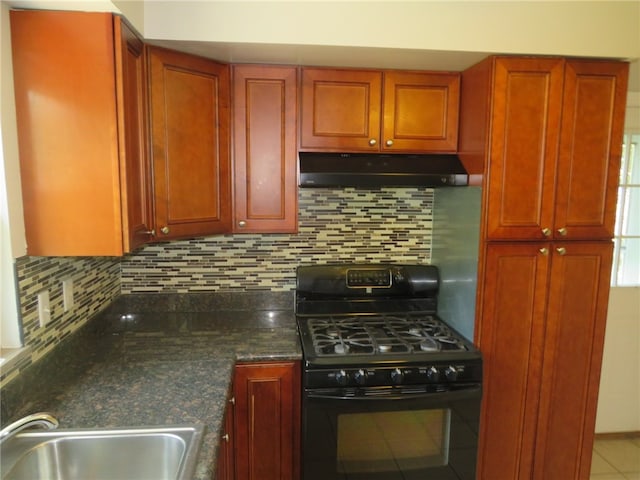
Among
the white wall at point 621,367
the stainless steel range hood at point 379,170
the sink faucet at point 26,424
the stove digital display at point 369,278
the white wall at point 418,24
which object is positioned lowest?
the white wall at point 621,367

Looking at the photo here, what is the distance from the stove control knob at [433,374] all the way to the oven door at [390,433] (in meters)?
0.04

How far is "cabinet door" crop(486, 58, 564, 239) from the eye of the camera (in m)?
1.68

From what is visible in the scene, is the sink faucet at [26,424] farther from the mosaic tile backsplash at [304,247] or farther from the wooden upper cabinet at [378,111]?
the wooden upper cabinet at [378,111]

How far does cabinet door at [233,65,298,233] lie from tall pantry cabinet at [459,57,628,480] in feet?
2.70

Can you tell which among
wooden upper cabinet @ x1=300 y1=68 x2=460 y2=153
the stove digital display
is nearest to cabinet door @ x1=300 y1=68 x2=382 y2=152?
wooden upper cabinet @ x1=300 y1=68 x2=460 y2=153

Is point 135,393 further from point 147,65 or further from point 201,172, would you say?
point 147,65

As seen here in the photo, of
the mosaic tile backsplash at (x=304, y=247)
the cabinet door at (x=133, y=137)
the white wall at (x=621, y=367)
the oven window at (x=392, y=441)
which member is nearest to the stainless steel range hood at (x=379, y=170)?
the mosaic tile backsplash at (x=304, y=247)

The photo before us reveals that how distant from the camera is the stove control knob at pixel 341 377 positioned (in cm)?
163

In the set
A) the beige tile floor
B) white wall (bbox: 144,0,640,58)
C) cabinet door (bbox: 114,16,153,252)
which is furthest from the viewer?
the beige tile floor

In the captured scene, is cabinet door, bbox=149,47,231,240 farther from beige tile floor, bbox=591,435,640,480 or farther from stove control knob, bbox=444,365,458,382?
beige tile floor, bbox=591,435,640,480

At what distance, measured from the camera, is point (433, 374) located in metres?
1.68

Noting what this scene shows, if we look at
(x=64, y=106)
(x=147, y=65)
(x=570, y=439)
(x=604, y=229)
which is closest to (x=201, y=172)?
(x=147, y=65)

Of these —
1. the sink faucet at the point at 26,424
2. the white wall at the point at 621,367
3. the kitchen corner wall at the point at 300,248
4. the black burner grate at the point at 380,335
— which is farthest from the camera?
the white wall at the point at 621,367

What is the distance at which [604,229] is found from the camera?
181 cm
